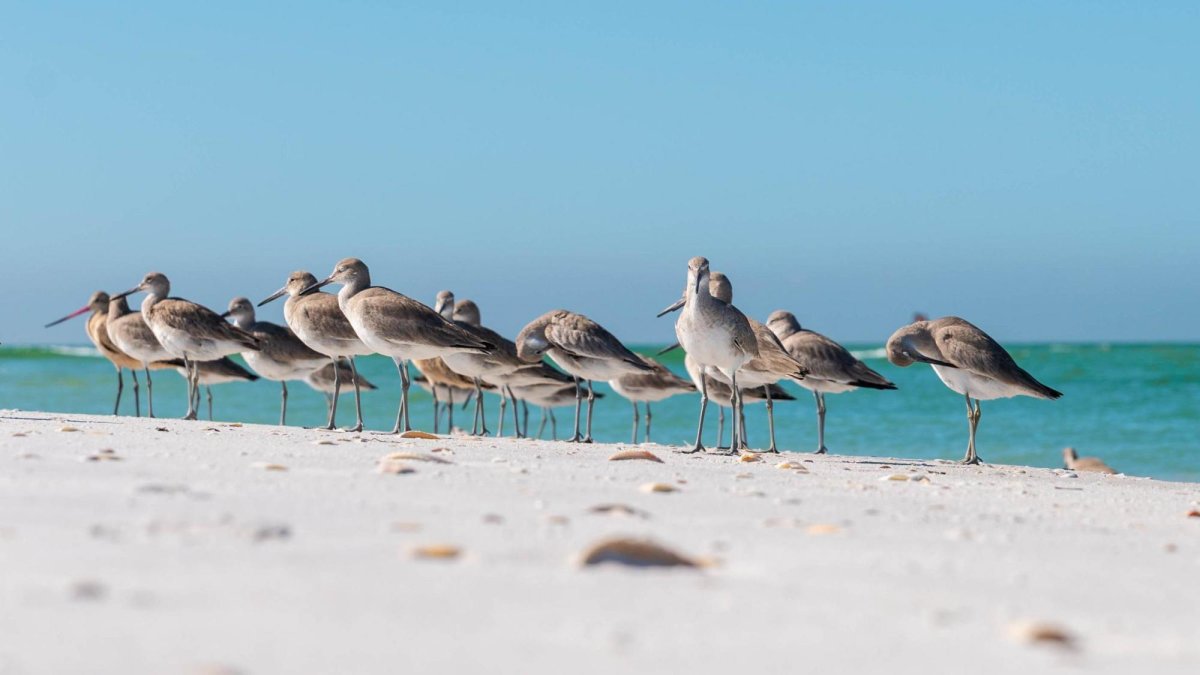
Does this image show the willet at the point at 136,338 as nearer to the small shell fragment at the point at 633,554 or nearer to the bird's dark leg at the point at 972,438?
the bird's dark leg at the point at 972,438

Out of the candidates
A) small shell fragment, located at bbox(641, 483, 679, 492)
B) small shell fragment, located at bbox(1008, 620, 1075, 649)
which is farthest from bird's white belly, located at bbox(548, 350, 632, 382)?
small shell fragment, located at bbox(1008, 620, 1075, 649)

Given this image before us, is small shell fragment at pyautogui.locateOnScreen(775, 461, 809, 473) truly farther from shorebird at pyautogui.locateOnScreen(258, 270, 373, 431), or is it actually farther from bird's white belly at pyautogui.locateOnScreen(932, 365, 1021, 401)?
shorebird at pyautogui.locateOnScreen(258, 270, 373, 431)

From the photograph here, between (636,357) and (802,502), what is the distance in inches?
322

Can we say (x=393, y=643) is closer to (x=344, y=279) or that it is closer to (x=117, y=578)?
(x=117, y=578)

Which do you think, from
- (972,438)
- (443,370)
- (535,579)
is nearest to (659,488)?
(535,579)

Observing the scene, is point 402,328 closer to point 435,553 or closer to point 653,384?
point 653,384

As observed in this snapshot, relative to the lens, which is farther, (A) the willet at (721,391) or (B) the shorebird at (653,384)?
(B) the shorebird at (653,384)

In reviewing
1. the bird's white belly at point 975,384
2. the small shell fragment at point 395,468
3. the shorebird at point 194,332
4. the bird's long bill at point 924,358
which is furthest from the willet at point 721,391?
the small shell fragment at point 395,468

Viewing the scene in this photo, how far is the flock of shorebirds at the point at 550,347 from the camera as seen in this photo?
11.9 meters

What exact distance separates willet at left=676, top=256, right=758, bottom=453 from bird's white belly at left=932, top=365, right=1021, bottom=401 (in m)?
1.94

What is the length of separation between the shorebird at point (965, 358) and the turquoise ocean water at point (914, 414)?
4.73 metres

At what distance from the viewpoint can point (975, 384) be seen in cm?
1214

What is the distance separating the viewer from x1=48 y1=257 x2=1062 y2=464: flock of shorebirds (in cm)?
1189

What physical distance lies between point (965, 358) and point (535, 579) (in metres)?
9.05
